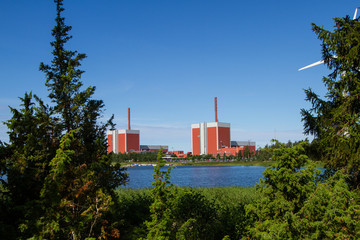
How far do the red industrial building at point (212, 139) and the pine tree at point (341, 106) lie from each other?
141 meters

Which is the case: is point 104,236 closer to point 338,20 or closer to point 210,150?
point 338,20

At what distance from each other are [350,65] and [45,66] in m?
8.79

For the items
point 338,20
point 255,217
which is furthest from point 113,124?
point 338,20

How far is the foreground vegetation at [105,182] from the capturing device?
18.6 feet

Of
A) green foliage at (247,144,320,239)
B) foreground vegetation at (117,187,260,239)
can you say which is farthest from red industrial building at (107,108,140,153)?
green foliage at (247,144,320,239)

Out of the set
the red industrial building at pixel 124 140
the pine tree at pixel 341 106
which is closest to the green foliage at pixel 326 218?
the pine tree at pixel 341 106

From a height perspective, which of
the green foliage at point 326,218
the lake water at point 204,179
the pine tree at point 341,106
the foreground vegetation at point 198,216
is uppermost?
the pine tree at point 341,106

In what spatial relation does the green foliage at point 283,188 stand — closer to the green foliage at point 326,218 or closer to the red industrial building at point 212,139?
the green foliage at point 326,218

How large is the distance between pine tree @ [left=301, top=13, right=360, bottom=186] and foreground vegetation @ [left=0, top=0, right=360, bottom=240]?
36 millimetres

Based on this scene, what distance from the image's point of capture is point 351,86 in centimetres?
957

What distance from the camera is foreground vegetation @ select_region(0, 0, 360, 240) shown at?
568cm

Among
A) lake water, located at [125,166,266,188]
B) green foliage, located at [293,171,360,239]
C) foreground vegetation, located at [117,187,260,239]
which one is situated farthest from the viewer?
lake water, located at [125,166,266,188]

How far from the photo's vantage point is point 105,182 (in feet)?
25.2

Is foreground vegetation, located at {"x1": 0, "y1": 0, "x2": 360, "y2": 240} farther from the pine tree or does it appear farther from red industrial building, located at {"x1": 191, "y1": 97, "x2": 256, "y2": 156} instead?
red industrial building, located at {"x1": 191, "y1": 97, "x2": 256, "y2": 156}
